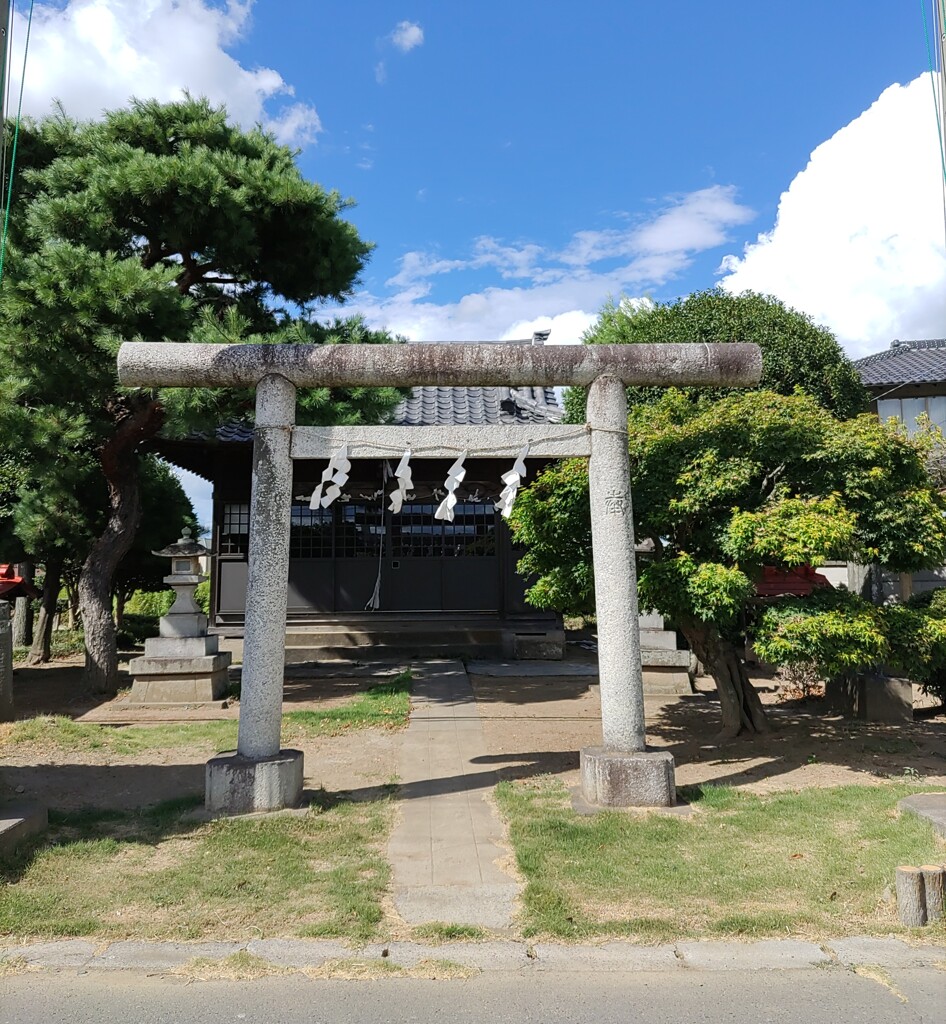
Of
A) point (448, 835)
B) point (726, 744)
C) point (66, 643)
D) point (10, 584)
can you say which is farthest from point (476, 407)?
point (448, 835)

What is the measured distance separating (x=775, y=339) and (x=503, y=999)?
12436 millimetres

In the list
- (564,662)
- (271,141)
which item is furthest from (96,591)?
(564,662)

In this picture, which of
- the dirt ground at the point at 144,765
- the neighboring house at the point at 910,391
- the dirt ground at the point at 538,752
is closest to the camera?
the dirt ground at the point at 144,765

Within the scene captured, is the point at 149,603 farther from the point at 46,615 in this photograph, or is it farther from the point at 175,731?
the point at 175,731

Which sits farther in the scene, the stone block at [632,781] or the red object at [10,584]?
the red object at [10,584]

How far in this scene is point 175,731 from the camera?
9688 mm

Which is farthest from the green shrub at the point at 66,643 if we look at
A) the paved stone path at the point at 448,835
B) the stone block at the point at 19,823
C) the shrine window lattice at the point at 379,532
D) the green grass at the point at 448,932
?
the green grass at the point at 448,932

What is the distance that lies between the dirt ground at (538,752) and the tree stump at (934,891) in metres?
2.61

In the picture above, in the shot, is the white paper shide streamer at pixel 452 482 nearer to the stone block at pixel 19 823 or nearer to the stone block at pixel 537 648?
the stone block at pixel 19 823

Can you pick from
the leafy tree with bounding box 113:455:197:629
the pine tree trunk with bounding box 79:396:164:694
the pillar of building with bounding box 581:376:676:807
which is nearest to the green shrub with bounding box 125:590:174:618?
the leafy tree with bounding box 113:455:197:629

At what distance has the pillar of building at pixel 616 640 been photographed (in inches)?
243

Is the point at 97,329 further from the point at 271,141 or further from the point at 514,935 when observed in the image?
the point at 514,935

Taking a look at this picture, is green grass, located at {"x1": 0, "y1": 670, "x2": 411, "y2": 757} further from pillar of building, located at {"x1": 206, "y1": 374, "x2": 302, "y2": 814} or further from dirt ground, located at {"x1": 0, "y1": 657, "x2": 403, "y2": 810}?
pillar of building, located at {"x1": 206, "y1": 374, "x2": 302, "y2": 814}

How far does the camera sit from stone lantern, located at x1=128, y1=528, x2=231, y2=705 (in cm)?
1132
